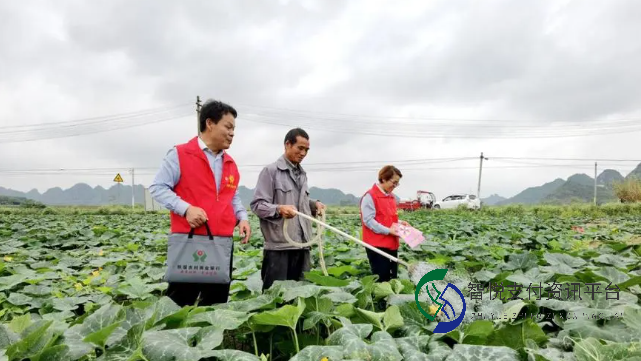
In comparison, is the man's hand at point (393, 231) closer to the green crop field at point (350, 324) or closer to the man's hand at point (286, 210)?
the green crop field at point (350, 324)

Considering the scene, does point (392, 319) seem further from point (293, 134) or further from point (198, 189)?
point (293, 134)

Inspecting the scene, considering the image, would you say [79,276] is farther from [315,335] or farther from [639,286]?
[639,286]

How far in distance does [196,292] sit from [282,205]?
860 millimetres

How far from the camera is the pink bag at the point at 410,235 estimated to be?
12.4 feet

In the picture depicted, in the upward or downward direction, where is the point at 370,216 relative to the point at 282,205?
downward

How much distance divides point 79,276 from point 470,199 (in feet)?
106

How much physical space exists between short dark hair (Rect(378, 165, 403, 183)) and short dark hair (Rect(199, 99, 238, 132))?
1.99 m

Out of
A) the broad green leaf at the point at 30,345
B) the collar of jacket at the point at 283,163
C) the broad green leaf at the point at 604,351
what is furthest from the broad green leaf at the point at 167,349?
the collar of jacket at the point at 283,163

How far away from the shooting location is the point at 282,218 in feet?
11.1

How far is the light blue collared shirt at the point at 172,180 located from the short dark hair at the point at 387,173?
1.97 metres

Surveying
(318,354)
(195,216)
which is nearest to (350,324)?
(318,354)

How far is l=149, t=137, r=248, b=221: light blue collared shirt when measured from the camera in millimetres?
2668

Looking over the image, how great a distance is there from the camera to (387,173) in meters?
4.42

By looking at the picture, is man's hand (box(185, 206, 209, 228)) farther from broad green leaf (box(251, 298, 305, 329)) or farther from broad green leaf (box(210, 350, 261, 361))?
broad green leaf (box(210, 350, 261, 361))
